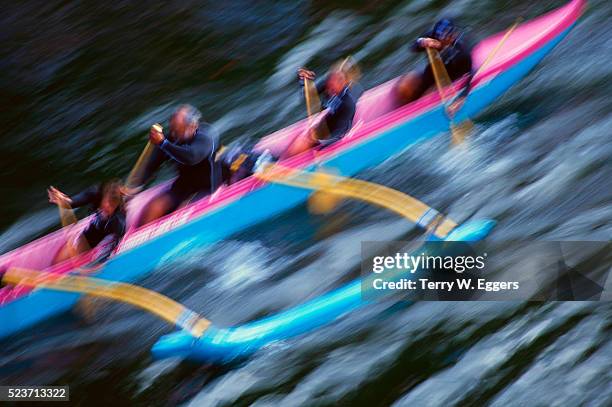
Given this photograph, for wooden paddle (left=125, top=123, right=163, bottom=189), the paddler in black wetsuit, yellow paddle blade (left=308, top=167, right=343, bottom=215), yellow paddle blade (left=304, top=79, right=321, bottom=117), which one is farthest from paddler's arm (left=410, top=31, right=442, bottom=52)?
wooden paddle (left=125, top=123, right=163, bottom=189)

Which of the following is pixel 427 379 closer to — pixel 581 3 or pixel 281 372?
pixel 281 372

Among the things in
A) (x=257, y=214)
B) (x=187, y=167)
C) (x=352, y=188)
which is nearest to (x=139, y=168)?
(x=187, y=167)

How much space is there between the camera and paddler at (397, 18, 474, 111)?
2443mm

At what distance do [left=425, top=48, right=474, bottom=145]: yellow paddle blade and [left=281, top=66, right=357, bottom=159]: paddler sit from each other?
0.21 m

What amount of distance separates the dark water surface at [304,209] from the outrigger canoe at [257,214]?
0.03 m

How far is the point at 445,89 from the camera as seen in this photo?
243 cm

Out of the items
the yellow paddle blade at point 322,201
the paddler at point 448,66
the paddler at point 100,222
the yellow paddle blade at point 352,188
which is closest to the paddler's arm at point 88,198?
the paddler at point 100,222

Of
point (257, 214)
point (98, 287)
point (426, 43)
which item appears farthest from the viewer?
point (426, 43)

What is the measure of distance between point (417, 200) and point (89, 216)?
0.75 m

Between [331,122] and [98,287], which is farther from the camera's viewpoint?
[331,122]

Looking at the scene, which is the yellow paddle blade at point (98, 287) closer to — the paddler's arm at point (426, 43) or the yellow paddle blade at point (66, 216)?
the yellow paddle blade at point (66, 216)

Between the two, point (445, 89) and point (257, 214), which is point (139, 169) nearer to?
point (257, 214)

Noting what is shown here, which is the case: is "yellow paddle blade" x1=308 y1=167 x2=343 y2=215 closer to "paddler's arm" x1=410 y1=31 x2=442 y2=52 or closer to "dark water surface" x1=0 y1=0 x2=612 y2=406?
"dark water surface" x1=0 y1=0 x2=612 y2=406

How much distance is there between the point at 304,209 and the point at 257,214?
11 centimetres
